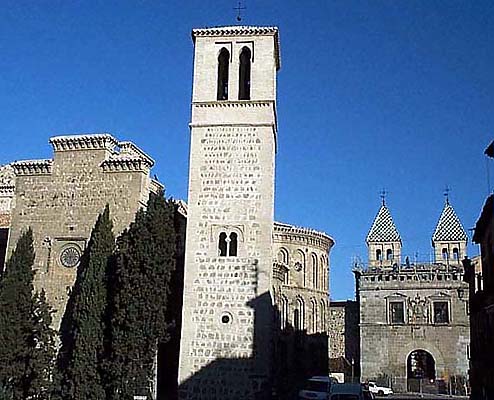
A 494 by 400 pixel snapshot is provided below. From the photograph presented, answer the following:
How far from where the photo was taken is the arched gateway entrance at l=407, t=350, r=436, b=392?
115 ft

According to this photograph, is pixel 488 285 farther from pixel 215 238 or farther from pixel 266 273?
pixel 215 238

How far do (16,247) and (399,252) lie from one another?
25351 millimetres

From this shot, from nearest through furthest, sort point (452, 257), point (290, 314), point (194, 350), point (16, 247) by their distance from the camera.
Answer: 1. point (194, 350)
2. point (16, 247)
3. point (290, 314)
4. point (452, 257)

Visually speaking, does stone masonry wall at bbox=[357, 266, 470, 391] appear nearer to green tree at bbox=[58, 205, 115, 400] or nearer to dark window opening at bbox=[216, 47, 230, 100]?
dark window opening at bbox=[216, 47, 230, 100]

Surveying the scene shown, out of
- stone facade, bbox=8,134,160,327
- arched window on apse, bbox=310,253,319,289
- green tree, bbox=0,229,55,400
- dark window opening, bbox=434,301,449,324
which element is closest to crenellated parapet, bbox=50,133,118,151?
stone facade, bbox=8,134,160,327

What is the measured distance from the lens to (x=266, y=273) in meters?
20.5

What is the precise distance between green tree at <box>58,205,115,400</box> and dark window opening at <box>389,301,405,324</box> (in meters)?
19.4

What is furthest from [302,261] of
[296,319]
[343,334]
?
[343,334]

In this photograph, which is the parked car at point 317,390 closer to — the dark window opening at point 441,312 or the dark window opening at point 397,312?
the dark window opening at point 397,312

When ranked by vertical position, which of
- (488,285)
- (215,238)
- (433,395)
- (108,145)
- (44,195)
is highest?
(108,145)

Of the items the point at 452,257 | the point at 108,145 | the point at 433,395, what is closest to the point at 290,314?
the point at 433,395

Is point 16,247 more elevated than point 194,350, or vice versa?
point 16,247

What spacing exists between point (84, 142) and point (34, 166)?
7.13 ft

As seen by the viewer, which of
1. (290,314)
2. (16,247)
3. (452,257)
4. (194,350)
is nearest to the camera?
(194,350)
